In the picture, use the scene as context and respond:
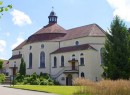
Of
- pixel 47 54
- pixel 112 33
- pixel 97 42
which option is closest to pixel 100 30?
pixel 97 42

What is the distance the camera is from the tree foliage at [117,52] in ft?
144

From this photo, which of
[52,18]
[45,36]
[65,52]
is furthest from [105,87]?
[52,18]

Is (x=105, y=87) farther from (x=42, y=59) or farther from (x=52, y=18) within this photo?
(x=52, y=18)

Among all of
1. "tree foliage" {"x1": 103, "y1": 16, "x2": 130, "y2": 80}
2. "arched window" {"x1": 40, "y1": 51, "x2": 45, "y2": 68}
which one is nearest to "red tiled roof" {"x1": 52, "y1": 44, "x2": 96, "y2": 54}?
"arched window" {"x1": 40, "y1": 51, "x2": 45, "y2": 68}

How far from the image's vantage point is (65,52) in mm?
62656

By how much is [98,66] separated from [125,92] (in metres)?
35.5

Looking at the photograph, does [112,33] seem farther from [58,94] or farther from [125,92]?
[125,92]

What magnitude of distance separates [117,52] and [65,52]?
19906 millimetres

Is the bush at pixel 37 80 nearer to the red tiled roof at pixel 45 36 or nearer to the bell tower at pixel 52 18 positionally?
the red tiled roof at pixel 45 36

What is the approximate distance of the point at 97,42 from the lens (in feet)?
195

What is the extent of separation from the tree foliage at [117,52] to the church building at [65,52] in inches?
476

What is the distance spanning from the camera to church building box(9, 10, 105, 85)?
57.6 m

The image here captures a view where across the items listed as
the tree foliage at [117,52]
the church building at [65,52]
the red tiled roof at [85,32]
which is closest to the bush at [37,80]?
the church building at [65,52]

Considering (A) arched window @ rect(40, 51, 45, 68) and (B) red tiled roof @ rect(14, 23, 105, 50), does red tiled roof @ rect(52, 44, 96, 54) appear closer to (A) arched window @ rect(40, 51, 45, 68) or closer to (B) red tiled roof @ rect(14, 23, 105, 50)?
(B) red tiled roof @ rect(14, 23, 105, 50)
